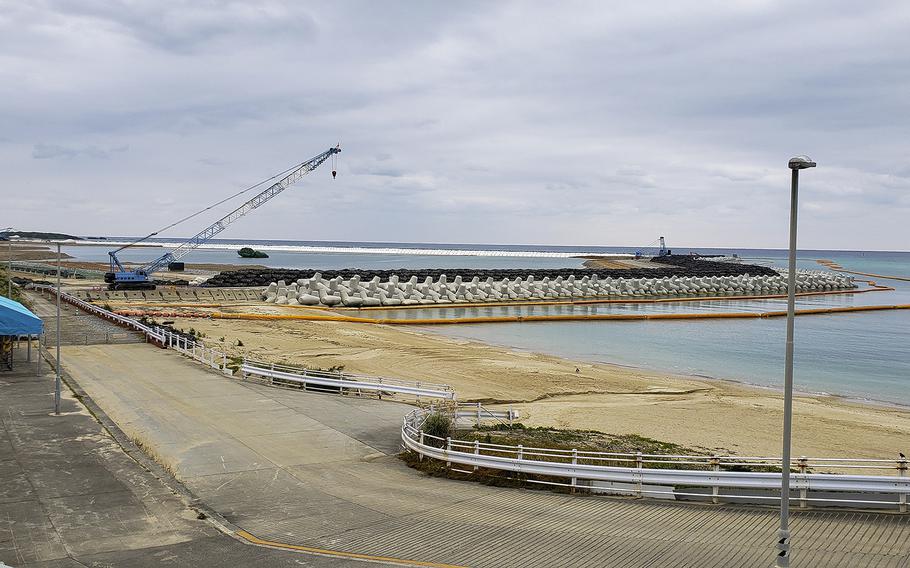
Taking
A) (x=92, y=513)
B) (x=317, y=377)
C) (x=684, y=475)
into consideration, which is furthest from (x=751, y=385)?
(x=92, y=513)

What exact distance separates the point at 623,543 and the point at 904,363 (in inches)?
1461

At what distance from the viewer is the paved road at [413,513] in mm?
11500

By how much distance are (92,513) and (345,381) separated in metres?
12.7

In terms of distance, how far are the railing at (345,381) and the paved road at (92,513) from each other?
775 cm

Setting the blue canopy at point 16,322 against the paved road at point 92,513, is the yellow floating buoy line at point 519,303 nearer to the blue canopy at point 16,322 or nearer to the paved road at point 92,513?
the blue canopy at point 16,322

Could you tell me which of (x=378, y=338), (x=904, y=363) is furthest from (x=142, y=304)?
(x=904, y=363)

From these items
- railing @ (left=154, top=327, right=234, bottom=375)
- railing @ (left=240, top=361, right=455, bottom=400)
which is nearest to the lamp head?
railing @ (left=240, top=361, right=455, bottom=400)

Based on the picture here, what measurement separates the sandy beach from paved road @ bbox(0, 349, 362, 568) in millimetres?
12382

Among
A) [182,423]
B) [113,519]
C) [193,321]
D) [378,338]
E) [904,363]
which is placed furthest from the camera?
[193,321]

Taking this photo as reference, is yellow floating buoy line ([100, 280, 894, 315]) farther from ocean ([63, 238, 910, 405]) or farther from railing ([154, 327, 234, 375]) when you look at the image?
railing ([154, 327, 234, 375])

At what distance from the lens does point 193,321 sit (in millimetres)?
48219

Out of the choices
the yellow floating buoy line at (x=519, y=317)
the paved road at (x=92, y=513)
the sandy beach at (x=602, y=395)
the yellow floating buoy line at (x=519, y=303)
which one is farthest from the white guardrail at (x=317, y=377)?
the yellow floating buoy line at (x=519, y=303)

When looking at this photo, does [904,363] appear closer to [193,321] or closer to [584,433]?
[584,433]

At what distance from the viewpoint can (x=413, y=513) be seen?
13750mm
